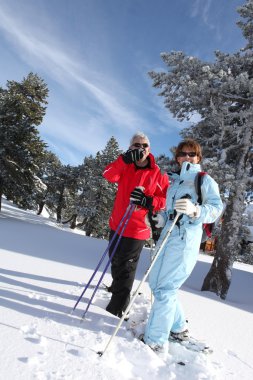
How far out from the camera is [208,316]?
5.08m

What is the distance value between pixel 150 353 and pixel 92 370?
2.46ft

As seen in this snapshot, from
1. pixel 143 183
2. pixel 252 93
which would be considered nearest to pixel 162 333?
pixel 143 183

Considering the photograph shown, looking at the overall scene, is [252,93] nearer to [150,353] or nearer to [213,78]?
[213,78]

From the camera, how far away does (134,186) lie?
4258 millimetres

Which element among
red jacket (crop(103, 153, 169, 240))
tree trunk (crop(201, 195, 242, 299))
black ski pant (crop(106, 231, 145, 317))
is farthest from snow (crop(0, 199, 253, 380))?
tree trunk (crop(201, 195, 242, 299))

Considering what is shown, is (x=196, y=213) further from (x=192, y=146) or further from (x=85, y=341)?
(x=85, y=341)

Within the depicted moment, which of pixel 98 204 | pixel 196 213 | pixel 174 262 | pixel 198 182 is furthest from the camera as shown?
pixel 98 204

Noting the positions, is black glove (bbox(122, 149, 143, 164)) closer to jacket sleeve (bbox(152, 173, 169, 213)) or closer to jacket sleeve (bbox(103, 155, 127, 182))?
jacket sleeve (bbox(103, 155, 127, 182))

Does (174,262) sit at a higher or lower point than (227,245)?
lower

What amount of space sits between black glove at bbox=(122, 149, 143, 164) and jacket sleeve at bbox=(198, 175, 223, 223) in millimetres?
1007

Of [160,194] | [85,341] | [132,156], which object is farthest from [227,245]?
[85,341]

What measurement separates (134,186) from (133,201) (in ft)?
1.51

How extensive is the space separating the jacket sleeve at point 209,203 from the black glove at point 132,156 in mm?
1007

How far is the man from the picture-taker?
13.1ft
